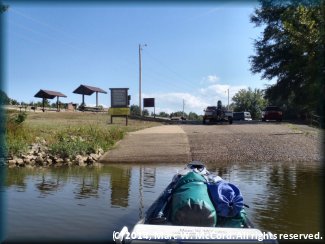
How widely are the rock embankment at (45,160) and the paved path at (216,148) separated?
674 millimetres

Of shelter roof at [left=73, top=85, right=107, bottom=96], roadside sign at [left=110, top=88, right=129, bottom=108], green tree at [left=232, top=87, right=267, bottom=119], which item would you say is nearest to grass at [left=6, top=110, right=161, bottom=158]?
roadside sign at [left=110, top=88, right=129, bottom=108]

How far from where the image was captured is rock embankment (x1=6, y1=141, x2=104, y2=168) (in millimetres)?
19562

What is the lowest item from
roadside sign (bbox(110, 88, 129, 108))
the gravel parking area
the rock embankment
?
the rock embankment

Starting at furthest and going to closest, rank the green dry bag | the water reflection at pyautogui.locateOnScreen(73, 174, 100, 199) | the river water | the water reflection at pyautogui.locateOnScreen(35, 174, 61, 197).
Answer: the water reflection at pyautogui.locateOnScreen(35, 174, 61, 197) → the water reflection at pyautogui.locateOnScreen(73, 174, 100, 199) → the river water → the green dry bag

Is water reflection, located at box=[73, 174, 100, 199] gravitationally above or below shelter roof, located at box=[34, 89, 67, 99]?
below

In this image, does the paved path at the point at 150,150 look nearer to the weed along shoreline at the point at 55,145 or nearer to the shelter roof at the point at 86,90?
the weed along shoreline at the point at 55,145

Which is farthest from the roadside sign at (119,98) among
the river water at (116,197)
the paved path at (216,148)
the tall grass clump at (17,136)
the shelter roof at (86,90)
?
the shelter roof at (86,90)

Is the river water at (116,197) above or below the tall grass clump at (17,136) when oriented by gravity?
below

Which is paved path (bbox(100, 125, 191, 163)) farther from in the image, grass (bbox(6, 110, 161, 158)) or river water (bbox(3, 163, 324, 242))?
river water (bbox(3, 163, 324, 242))

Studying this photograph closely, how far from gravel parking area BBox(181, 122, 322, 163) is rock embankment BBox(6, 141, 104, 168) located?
4.92 metres

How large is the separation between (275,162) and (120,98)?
17264mm

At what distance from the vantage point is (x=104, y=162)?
20.5m

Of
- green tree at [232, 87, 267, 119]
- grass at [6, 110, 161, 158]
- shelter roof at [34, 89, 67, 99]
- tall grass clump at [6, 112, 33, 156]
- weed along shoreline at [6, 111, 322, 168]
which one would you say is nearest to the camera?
tall grass clump at [6, 112, 33, 156]

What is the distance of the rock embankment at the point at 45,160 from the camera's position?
19.6 m
